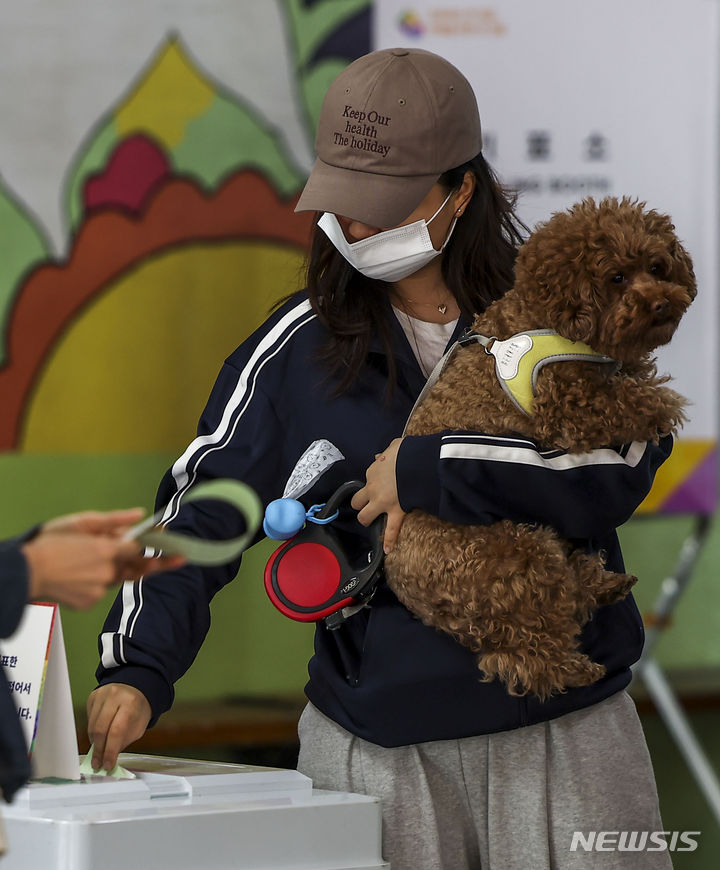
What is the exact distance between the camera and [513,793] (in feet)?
4.49

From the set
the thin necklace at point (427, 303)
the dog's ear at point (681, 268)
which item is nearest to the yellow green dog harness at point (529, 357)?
the dog's ear at point (681, 268)

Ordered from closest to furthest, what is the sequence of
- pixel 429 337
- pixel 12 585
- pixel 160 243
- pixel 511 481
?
pixel 12 585 → pixel 511 481 → pixel 429 337 → pixel 160 243

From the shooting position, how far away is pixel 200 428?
1546 mm

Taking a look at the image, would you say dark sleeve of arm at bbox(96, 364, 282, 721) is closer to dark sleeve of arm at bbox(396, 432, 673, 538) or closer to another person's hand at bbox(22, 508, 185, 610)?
dark sleeve of arm at bbox(396, 432, 673, 538)

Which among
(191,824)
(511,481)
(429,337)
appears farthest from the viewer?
(429,337)

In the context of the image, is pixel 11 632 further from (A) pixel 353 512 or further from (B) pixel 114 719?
(A) pixel 353 512

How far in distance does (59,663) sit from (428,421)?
1.59 feet

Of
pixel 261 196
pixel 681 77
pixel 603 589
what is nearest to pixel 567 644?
pixel 603 589

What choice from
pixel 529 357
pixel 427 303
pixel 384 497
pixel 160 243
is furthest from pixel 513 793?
pixel 160 243

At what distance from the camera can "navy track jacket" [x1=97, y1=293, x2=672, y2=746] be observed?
1.33 meters

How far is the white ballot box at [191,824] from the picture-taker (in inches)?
42.1

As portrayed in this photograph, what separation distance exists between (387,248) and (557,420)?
1.05 feet

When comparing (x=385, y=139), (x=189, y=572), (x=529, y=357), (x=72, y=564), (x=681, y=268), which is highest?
(x=385, y=139)

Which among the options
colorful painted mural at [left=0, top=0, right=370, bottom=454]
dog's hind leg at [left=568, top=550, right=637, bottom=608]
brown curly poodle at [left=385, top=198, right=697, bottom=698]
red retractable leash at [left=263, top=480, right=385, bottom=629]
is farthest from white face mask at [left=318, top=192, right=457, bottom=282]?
colorful painted mural at [left=0, top=0, right=370, bottom=454]
